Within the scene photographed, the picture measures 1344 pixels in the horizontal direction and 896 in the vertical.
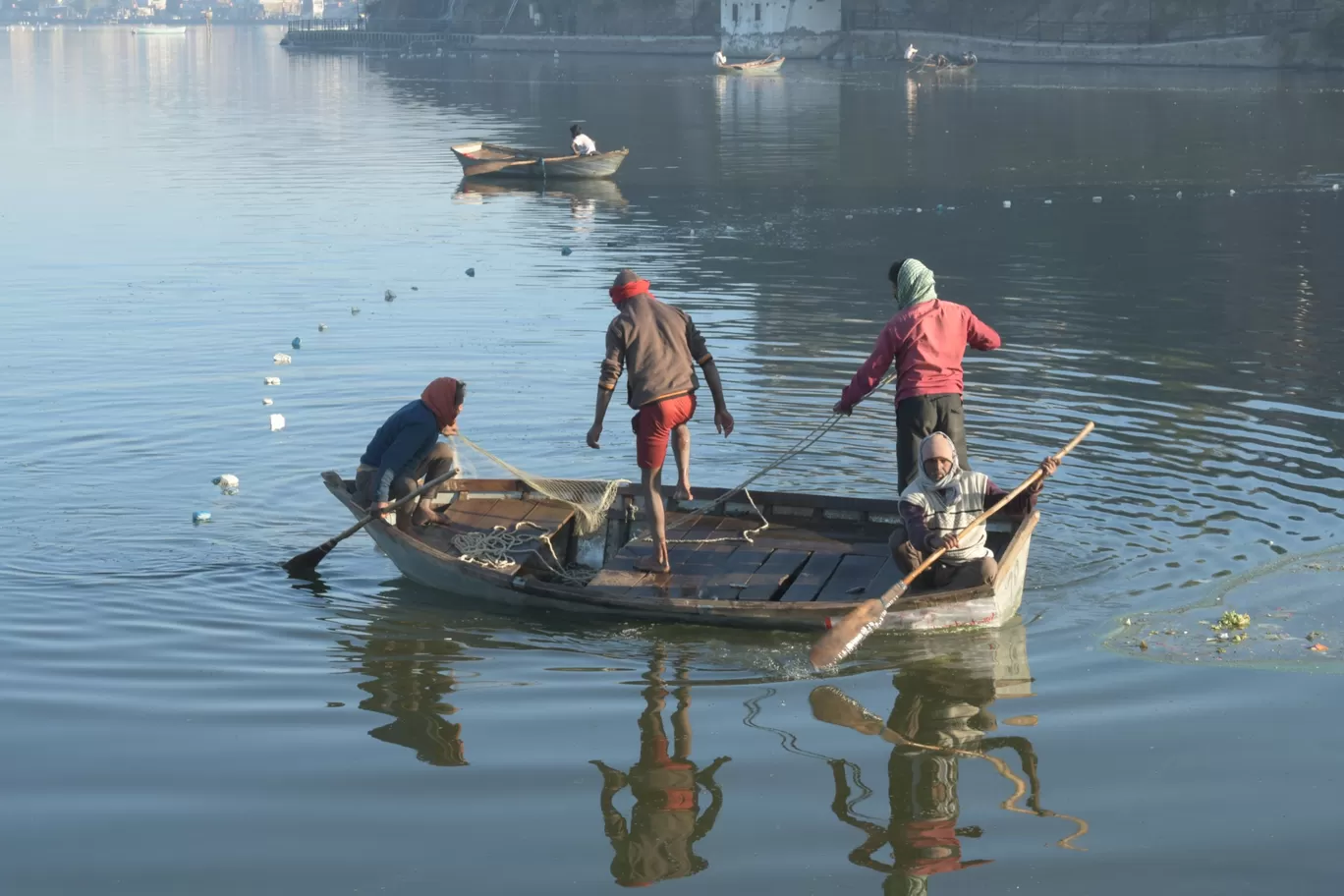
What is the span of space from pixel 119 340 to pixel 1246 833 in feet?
Answer: 54.8

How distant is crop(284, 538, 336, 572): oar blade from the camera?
12.3 m

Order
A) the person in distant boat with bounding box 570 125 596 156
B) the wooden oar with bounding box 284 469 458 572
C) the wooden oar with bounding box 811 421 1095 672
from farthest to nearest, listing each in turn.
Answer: the person in distant boat with bounding box 570 125 596 156, the wooden oar with bounding box 284 469 458 572, the wooden oar with bounding box 811 421 1095 672

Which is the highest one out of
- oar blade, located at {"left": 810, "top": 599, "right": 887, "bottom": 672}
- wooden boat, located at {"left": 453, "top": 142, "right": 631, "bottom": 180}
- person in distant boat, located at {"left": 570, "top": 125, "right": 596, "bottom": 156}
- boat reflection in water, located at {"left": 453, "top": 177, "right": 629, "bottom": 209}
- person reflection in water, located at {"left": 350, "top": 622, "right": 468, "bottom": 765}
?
person in distant boat, located at {"left": 570, "top": 125, "right": 596, "bottom": 156}

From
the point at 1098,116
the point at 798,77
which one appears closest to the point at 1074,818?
the point at 1098,116

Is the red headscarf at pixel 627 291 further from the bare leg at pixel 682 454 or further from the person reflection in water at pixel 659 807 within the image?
the person reflection in water at pixel 659 807

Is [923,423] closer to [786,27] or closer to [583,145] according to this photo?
[583,145]

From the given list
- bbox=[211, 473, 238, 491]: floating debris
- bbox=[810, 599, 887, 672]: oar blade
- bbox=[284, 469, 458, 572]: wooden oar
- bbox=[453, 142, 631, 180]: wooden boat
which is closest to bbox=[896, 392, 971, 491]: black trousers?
bbox=[810, 599, 887, 672]: oar blade

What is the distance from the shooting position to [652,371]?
11.2m

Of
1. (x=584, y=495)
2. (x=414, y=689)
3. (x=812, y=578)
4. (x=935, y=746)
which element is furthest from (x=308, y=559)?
(x=935, y=746)

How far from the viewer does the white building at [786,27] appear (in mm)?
102875

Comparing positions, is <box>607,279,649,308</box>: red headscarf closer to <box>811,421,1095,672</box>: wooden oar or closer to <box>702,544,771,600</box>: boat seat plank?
<box>702,544,771,600</box>: boat seat plank

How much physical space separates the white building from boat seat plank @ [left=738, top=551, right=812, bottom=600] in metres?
94.7

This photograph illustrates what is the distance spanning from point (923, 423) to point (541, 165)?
94.7 ft

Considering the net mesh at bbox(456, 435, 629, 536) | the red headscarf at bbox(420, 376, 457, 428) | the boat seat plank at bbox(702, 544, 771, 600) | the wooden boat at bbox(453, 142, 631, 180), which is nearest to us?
the boat seat plank at bbox(702, 544, 771, 600)
